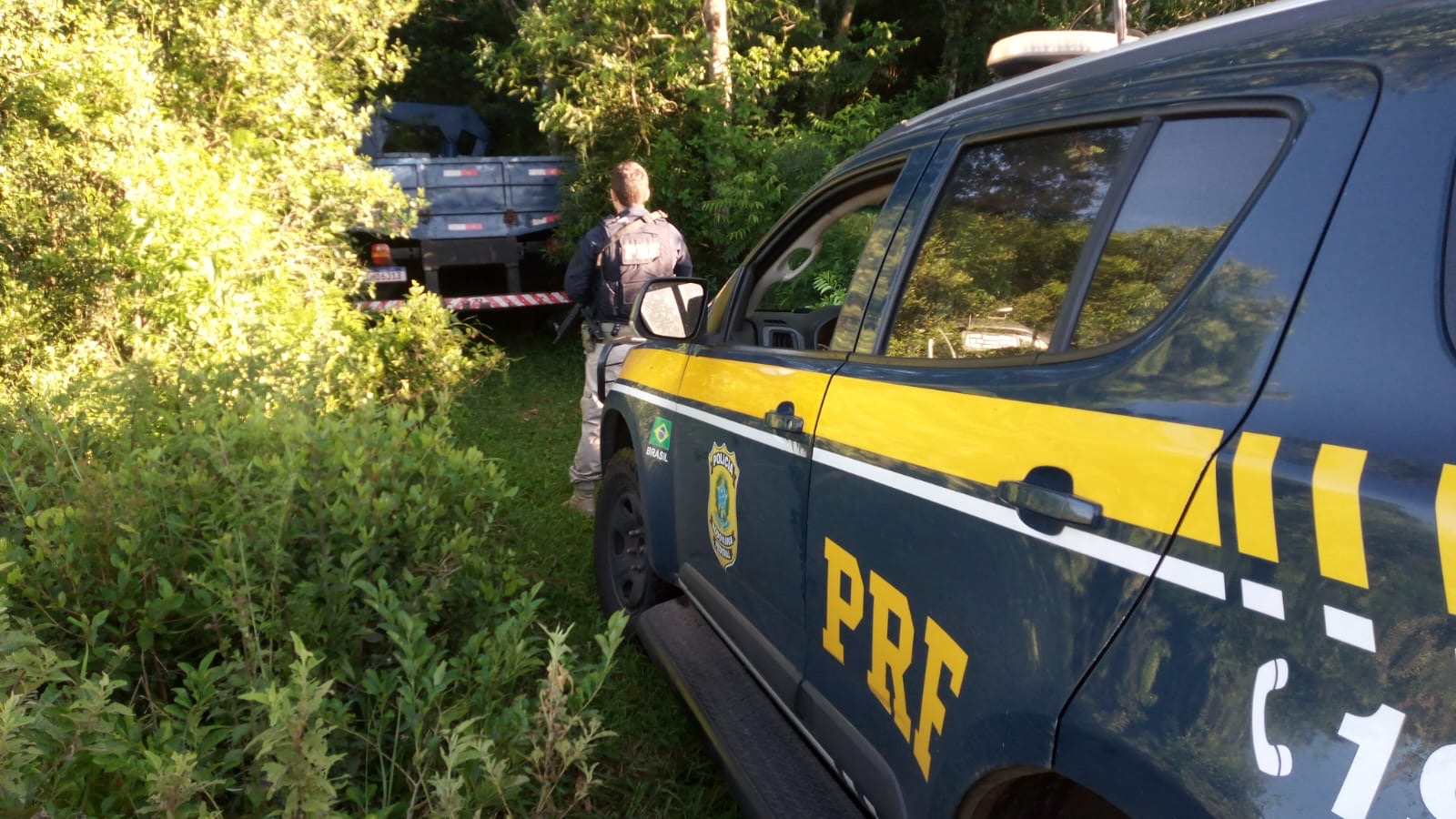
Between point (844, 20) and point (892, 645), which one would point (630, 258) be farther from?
point (844, 20)

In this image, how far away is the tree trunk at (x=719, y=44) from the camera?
30.4ft

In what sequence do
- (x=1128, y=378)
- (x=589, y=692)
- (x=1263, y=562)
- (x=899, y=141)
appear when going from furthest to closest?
(x=899, y=141) → (x=589, y=692) → (x=1128, y=378) → (x=1263, y=562)

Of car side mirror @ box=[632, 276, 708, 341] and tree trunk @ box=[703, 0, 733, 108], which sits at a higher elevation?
tree trunk @ box=[703, 0, 733, 108]

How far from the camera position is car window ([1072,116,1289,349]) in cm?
143

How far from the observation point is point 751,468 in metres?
2.59

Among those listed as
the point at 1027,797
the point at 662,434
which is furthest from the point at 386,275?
the point at 1027,797

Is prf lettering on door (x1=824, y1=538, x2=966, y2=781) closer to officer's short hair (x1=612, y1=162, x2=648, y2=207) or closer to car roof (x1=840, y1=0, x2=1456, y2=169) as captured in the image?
car roof (x1=840, y1=0, x2=1456, y2=169)

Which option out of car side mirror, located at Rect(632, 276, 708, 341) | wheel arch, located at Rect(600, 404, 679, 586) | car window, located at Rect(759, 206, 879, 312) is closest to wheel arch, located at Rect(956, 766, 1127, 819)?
car window, located at Rect(759, 206, 879, 312)

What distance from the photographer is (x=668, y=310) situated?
3496 mm

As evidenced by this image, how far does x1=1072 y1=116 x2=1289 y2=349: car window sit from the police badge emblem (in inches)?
50.4

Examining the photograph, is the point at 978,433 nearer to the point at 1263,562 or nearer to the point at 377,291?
the point at 1263,562

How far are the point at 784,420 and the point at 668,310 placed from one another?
1201 mm

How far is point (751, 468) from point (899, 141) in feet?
2.94

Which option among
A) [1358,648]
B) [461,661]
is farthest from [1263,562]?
[461,661]
